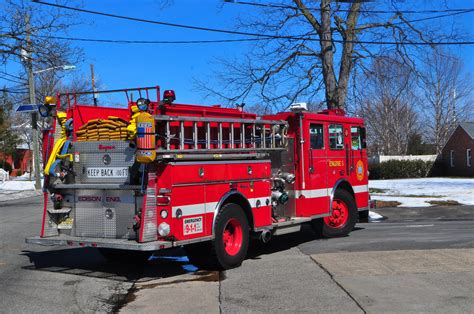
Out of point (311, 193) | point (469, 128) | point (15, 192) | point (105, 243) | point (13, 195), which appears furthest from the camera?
point (469, 128)

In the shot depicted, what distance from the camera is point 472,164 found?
42.2 metres

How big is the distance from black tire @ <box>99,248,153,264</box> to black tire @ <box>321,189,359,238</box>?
12.8 ft

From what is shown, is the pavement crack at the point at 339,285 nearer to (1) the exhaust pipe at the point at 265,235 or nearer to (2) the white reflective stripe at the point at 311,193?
(1) the exhaust pipe at the point at 265,235

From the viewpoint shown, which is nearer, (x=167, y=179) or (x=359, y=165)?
(x=167, y=179)

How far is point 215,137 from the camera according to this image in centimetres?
834

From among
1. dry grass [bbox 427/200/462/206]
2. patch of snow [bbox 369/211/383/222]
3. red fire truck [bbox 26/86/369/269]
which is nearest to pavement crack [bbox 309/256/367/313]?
red fire truck [bbox 26/86/369/269]

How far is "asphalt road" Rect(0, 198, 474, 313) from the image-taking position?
6.02 m

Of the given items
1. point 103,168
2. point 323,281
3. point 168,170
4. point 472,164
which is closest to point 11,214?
point 103,168

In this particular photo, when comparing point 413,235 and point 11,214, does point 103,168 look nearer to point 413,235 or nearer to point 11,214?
point 413,235

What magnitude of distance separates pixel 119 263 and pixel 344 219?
4986mm

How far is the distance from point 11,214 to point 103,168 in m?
11.3

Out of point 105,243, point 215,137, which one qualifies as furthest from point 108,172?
point 215,137

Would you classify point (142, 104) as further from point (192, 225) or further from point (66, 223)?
point (66, 223)

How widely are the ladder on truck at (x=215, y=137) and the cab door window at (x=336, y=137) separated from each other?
1.49m
